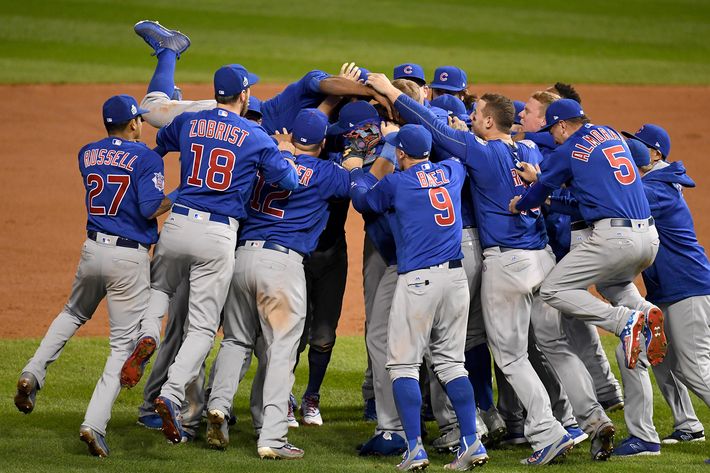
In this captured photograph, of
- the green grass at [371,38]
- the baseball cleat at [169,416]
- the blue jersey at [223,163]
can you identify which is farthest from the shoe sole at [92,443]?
the green grass at [371,38]

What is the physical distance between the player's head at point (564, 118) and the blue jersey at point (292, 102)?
1.68 meters

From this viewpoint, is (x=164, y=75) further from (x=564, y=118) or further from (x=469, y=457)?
(x=469, y=457)

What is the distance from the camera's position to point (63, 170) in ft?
50.5

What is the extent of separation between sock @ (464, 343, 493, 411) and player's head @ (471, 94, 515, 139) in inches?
57.9

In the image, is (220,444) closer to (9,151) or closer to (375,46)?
(9,151)

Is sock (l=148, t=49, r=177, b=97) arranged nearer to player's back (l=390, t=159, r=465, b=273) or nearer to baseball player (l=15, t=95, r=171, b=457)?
baseball player (l=15, t=95, r=171, b=457)

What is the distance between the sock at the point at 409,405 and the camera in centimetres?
640

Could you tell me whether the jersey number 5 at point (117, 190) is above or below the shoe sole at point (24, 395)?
above

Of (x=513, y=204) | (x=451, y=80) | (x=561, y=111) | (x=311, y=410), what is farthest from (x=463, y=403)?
(x=451, y=80)

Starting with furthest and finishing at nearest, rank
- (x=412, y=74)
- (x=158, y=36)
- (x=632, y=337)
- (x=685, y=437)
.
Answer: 1. (x=412, y=74)
2. (x=158, y=36)
3. (x=685, y=437)
4. (x=632, y=337)

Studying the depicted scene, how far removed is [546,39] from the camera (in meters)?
23.6

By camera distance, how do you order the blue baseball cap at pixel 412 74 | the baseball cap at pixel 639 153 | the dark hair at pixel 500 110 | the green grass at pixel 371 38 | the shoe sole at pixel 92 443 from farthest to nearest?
the green grass at pixel 371 38, the blue baseball cap at pixel 412 74, the baseball cap at pixel 639 153, the dark hair at pixel 500 110, the shoe sole at pixel 92 443

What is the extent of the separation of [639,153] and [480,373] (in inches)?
73.6

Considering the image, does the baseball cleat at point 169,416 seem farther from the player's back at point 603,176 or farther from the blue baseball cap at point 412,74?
the blue baseball cap at point 412,74
